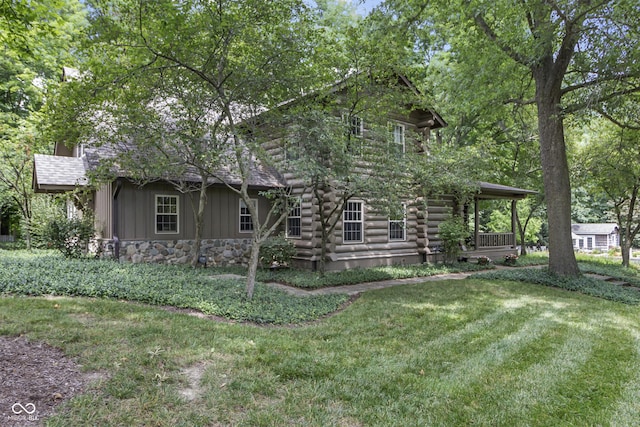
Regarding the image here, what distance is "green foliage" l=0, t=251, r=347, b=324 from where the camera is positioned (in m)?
6.78

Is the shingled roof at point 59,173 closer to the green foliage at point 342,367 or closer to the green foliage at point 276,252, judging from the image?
the green foliage at point 276,252

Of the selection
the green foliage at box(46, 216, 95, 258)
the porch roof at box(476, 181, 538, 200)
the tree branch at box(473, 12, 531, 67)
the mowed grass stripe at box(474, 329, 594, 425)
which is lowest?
the mowed grass stripe at box(474, 329, 594, 425)

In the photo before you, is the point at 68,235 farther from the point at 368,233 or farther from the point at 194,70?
the point at 368,233

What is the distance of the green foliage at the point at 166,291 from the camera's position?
6777mm

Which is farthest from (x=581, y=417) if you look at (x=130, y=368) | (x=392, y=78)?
A: (x=392, y=78)

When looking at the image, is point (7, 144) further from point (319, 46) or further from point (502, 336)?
point (502, 336)

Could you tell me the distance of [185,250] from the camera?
12.6 m

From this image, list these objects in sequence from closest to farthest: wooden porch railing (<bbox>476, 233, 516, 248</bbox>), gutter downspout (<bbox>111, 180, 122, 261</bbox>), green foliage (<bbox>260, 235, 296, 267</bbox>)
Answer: gutter downspout (<bbox>111, 180, 122, 261</bbox>)
green foliage (<bbox>260, 235, 296, 267</bbox>)
wooden porch railing (<bbox>476, 233, 516, 248</bbox>)

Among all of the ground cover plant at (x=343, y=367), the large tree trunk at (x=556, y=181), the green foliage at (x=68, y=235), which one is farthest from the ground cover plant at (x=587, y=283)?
the green foliage at (x=68, y=235)

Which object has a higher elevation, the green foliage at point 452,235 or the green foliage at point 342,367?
the green foliage at point 452,235

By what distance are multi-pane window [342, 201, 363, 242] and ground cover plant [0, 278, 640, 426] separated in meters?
6.11

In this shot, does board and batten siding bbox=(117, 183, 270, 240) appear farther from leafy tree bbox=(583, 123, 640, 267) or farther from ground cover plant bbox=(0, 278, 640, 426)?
leafy tree bbox=(583, 123, 640, 267)

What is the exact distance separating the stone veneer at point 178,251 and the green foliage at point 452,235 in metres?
7.61

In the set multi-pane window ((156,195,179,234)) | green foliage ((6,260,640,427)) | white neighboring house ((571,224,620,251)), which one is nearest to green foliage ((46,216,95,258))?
multi-pane window ((156,195,179,234))
